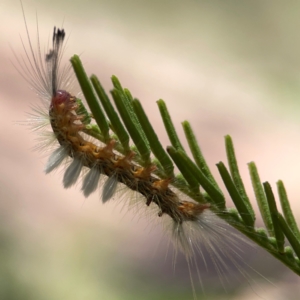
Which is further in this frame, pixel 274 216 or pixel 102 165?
pixel 102 165

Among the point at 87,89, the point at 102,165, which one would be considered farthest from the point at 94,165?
the point at 87,89

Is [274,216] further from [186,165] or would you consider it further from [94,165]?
[94,165]

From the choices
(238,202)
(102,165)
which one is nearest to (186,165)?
(238,202)

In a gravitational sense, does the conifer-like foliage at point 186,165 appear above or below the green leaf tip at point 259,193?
below

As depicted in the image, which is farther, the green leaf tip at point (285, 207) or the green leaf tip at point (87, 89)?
the green leaf tip at point (285, 207)

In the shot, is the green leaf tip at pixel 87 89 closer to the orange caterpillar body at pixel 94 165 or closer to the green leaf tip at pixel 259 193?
the orange caterpillar body at pixel 94 165

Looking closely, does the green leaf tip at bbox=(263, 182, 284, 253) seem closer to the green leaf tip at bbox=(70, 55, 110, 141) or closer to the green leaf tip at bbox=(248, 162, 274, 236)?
the green leaf tip at bbox=(248, 162, 274, 236)

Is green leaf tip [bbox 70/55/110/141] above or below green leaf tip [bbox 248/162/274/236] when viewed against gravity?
below

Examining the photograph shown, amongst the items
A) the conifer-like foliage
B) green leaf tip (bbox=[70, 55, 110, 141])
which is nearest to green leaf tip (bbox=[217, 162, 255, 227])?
the conifer-like foliage

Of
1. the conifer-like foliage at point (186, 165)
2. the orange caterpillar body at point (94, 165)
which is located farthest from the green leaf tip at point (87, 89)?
the orange caterpillar body at point (94, 165)
